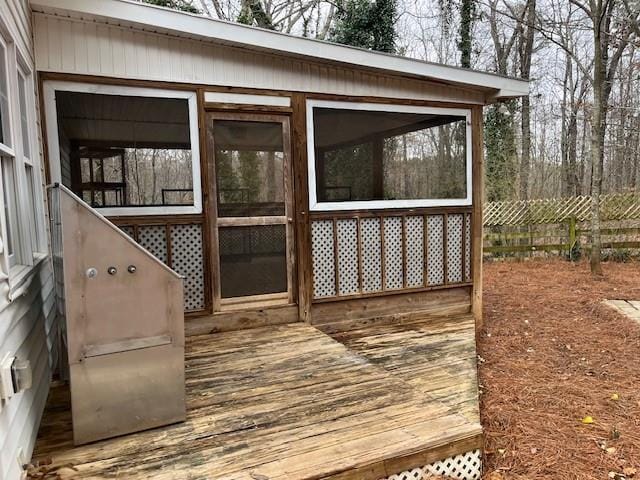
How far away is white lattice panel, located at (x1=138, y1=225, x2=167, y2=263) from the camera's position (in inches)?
140

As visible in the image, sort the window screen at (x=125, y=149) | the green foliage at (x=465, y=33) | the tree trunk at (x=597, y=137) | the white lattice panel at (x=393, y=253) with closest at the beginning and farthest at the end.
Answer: the window screen at (x=125, y=149) < the white lattice panel at (x=393, y=253) < the tree trunk at (x=597, y=137) < the green foliage at (x=465, y=33)

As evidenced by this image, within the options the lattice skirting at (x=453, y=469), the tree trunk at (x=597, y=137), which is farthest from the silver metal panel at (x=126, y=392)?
the tree trunk at (x=597, y=137)

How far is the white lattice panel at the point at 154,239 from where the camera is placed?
3.55 m

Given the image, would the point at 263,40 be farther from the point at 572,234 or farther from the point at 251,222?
the point at 572,234

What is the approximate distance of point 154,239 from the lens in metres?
3.60

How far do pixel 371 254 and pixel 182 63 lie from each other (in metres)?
2.39

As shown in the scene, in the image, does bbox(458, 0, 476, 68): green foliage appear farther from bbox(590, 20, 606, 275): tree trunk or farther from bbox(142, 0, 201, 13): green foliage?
bbox(142, 0, 201, 13): green foliage

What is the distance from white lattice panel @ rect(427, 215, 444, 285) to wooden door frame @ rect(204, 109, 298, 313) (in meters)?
1.48

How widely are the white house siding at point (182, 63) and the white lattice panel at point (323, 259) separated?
125 cm

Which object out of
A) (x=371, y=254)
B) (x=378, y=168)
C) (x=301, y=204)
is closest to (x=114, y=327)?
(x=301, y=204)

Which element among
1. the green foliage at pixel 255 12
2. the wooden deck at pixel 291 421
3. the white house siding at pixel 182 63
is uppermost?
the green foliage at pixel 255 12

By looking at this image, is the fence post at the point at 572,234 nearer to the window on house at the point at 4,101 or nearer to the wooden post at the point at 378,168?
the wooden post at the point at 378,168

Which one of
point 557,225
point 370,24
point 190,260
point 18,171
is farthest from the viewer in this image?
point 370,24

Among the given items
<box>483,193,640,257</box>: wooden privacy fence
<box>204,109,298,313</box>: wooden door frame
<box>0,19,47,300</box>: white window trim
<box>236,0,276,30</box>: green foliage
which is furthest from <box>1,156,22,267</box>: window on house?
<box>236,0,276,30</box>: green foliage
